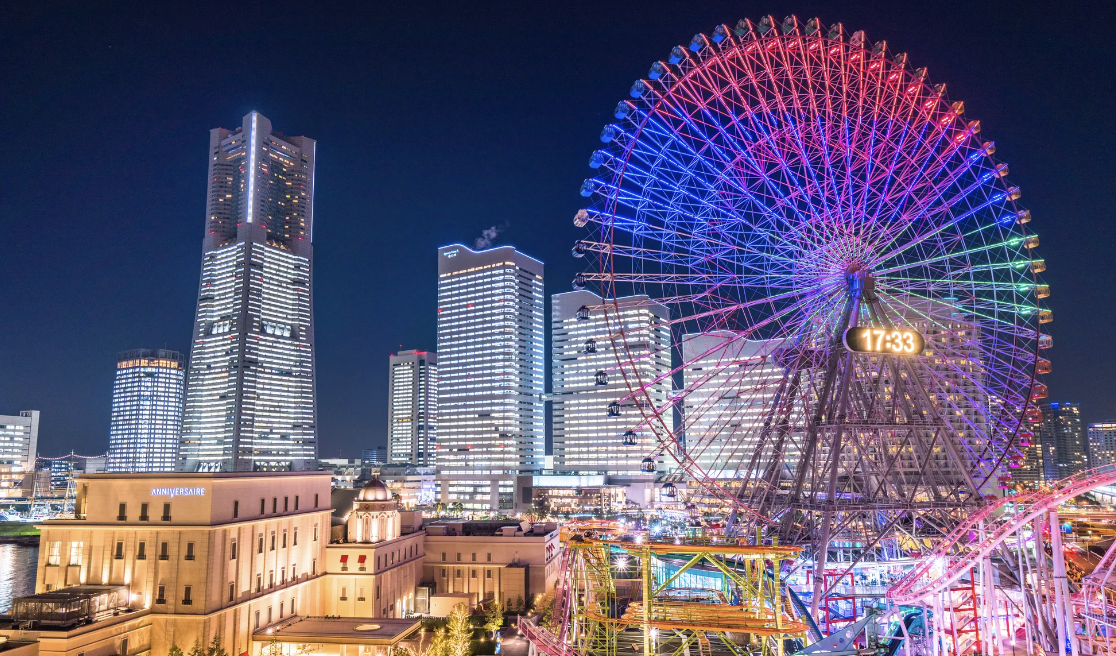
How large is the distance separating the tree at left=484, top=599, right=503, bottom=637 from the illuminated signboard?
23.4 m

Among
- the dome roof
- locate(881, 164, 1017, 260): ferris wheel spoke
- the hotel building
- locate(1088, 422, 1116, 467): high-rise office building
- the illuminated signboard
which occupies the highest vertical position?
locate(881, 164, 1017, 260): ferris wheel spoke

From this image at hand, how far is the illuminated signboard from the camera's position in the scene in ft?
154

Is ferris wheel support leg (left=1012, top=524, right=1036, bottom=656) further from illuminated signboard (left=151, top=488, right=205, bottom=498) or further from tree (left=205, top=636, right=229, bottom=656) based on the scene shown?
illuminated signboard (left=151, top=488, right=205, bottom=498)

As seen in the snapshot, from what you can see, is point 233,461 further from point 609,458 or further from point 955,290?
point 955,290

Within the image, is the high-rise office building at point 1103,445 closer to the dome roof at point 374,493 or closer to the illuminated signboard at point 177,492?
the dome roof at point 374,493

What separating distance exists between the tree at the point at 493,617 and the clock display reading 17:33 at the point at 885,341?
41752mm

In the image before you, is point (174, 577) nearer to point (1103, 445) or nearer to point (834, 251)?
point (834, 251)

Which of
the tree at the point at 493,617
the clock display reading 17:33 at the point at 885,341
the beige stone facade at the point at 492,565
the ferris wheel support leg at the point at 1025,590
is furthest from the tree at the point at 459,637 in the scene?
the clock display reading 17:33 at the point at 885,341

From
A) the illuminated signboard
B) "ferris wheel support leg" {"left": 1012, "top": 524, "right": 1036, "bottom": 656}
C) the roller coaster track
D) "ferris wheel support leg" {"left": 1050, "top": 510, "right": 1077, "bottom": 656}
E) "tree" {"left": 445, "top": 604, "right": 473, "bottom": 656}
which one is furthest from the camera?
the illuminated signboard

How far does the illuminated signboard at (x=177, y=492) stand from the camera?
46938mm

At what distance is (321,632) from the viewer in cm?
4884

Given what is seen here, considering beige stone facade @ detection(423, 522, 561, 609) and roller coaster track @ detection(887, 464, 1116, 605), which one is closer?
roller coaster track @ detection(887, 464, 1116, 605)

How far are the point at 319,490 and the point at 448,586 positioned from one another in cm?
1822

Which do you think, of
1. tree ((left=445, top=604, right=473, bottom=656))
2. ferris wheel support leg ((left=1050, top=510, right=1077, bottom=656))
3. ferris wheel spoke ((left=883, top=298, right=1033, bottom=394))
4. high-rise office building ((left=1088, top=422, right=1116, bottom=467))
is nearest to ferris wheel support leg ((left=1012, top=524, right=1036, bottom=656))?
ferris wheel support leg ((left=1050, top=510, right=1077, bottom=656))
